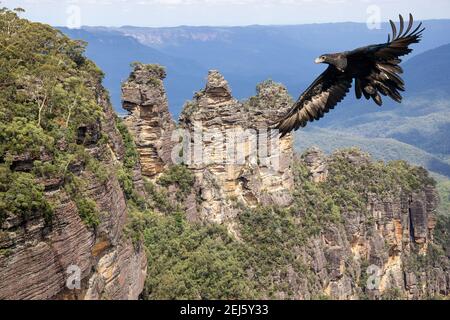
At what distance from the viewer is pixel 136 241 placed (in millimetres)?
23062

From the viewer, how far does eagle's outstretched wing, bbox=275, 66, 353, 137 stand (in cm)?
793

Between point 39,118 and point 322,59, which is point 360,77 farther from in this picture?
point 39,118

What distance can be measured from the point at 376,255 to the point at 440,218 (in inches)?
720

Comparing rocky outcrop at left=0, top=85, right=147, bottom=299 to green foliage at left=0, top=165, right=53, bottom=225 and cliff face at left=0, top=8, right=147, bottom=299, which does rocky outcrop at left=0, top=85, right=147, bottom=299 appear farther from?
green foliage at left=0, top=165, right=53, bottom=225

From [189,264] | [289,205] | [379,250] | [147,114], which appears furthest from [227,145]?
[379,250]

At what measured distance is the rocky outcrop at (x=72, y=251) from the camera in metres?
14.4

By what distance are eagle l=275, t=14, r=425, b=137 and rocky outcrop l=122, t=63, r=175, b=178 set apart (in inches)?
1107

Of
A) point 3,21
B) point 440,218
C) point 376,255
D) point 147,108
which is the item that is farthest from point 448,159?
point 3,21

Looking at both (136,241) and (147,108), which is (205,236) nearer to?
(147,108)

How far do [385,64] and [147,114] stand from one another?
1170 inches

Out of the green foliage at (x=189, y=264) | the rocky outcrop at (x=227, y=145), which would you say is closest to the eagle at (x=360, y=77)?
the green foliage at (x=189, y=264)

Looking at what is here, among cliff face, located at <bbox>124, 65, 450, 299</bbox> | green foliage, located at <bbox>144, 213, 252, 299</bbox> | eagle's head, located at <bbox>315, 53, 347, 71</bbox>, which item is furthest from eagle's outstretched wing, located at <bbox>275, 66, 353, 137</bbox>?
cliff face, located at <bbox>124, 65, 450, 299</bbox>

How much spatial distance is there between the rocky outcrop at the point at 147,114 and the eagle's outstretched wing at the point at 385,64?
2908 cm

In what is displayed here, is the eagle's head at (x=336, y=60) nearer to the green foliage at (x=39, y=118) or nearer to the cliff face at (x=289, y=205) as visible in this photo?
the green foliage at (x=39, y=118)
